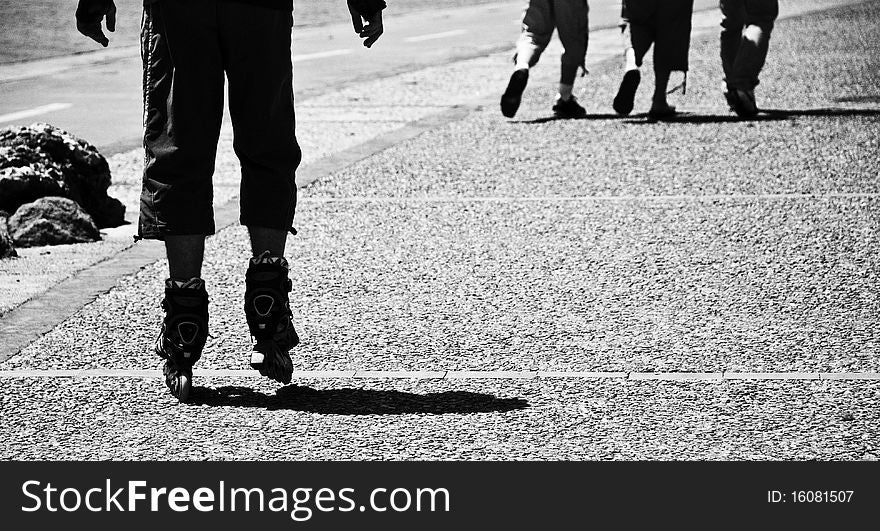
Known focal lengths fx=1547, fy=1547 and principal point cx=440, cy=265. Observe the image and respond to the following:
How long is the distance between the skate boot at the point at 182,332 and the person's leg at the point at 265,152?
0.15 metres

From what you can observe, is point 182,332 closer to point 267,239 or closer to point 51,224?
point 267,239

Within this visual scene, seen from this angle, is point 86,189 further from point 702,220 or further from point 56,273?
point 702,220

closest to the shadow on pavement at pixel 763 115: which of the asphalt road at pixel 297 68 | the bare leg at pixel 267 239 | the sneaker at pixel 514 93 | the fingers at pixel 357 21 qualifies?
the sneaker at pixel 514 93

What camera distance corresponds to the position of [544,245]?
6328 millimetres

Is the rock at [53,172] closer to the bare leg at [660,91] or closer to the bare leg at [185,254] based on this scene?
the bare leg at [185,254]

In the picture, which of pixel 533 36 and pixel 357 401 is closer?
pixel 357 401

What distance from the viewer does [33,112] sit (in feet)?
39.5

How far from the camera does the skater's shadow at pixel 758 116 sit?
409 inches

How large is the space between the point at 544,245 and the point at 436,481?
292 cm

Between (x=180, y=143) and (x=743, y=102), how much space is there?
6.97 m

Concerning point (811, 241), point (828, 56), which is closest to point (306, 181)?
point (811, 241)

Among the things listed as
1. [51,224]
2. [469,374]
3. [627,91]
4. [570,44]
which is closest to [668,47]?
[627,91]

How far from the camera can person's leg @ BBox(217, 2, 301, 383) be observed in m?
4.26

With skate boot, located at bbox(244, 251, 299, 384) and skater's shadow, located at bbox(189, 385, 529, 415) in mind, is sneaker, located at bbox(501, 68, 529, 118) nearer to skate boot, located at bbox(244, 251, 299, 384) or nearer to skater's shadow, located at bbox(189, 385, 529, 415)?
skate boot, located at bbox(244, 251, 299, 384)
